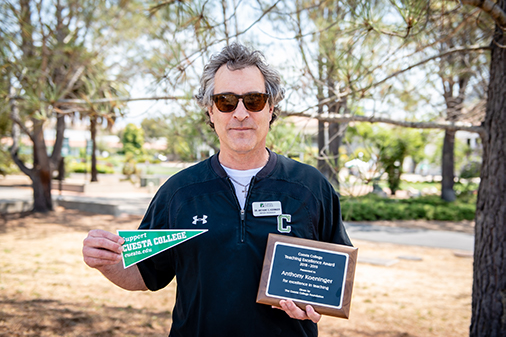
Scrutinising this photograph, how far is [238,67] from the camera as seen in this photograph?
5.70 ft

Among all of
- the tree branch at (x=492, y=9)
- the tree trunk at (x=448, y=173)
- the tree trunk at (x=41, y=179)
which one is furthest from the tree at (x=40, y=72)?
the tree trunk at (x=448, y=173)

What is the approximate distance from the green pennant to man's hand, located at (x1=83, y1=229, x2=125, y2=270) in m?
0.05

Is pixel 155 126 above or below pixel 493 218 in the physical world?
above

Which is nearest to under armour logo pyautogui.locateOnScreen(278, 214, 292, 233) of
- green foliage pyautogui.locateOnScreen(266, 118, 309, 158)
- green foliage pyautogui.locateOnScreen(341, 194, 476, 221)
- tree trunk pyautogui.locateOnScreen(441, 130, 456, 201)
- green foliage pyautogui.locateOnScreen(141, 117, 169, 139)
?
green foliage pyautogui.locateOnScreen(266, 118, 309, 158)

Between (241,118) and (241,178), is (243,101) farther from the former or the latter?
(241,178)

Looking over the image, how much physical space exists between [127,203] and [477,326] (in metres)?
14.9

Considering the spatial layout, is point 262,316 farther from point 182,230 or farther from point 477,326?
point 477,326

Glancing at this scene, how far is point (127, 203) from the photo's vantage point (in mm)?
16547

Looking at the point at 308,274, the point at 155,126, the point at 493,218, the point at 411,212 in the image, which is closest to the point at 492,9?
the point at 493,218

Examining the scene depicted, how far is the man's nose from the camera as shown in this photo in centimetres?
168

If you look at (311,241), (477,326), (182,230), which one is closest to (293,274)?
(311,241)

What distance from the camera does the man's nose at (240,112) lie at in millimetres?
1683

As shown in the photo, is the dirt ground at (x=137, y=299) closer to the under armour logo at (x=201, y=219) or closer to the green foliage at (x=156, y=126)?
the green foliage at (x=156, y=126)

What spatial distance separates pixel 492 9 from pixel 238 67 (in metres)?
2.11
